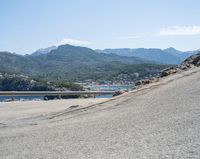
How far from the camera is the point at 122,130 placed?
8.10 meters

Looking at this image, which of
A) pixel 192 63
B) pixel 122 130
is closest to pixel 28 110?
pixel 192 63

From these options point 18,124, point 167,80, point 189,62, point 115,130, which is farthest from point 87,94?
point 115,130

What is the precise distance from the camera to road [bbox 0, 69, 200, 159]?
664cm

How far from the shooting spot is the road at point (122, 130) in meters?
6.64

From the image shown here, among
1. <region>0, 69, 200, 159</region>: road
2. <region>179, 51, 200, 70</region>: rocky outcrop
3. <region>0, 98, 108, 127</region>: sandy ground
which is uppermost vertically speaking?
<region>179, 51, 200, 70</region>: rocky outcrop

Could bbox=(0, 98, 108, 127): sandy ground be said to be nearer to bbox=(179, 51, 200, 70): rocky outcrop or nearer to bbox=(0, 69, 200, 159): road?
bbox=(0, 69, 200, 159): road

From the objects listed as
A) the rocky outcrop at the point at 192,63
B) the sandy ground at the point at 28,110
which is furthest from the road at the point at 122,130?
the rocky outcrop at the point at 192,63

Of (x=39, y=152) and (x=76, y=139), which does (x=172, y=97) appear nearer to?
(x=76, y=139)

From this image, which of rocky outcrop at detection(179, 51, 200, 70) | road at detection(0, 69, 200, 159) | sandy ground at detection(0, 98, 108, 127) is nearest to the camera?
road at detection(0, 69, 200, 159)

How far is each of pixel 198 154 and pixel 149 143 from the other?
3.76ft

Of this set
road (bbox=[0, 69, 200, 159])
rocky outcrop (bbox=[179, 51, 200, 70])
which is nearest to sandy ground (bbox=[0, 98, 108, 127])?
road (bbox=[0, 69, 200, 159])

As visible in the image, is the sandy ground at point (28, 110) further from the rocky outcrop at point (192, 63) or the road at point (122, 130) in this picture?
the rocky outcrop at point (192, 63)

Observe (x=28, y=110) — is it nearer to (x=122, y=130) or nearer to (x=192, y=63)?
(x=192, y=63)

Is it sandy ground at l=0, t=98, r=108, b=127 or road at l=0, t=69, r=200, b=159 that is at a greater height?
road at l=0, t=69, r=200, b=159
